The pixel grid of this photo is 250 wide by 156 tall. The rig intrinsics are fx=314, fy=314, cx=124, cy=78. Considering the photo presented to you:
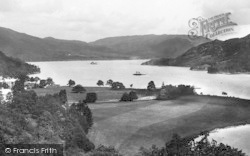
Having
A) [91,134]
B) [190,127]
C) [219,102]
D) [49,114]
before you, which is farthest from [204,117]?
[49,114]

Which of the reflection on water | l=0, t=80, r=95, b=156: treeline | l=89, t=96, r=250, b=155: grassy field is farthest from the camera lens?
l=89, t=96, r=250, b=155: grassy field

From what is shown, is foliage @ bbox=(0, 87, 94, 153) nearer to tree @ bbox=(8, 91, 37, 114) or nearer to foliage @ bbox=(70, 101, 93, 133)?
tree @ bbox=(8, 91, 37, 114)

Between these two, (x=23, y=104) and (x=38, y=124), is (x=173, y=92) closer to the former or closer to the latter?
(x=23, y=104)

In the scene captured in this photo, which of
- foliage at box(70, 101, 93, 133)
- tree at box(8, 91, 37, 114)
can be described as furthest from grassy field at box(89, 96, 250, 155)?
tree at box(8, 91, 37, 114)

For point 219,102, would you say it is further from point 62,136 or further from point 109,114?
point 62,136

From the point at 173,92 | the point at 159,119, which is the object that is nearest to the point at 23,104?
the point at 159,119

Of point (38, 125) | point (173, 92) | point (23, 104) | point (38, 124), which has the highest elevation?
point (23, 104)

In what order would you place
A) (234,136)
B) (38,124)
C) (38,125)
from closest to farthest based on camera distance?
1. (38,125)
2. (38,124)
3. (234,136)

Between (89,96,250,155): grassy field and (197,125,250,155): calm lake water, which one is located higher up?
(89,96,250,155): grassy field

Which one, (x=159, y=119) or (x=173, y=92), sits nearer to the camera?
(x=159, y=119)
